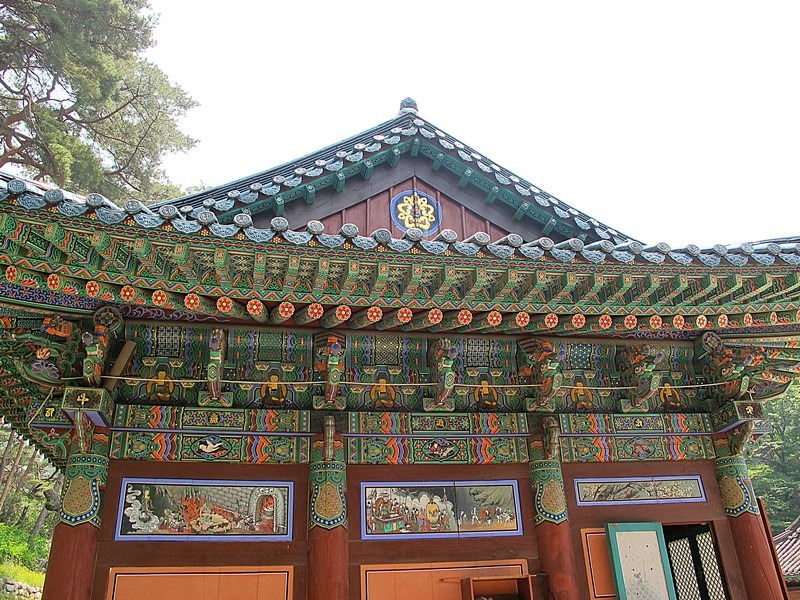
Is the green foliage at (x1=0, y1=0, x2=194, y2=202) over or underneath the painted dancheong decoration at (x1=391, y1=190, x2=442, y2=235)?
over

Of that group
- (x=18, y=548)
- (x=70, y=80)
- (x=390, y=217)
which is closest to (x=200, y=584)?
(x=390, y=217)

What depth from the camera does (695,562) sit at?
8.02 m

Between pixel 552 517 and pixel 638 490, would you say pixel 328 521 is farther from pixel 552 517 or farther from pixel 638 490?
pixel 638 490

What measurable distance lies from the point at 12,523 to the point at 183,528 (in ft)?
84.3

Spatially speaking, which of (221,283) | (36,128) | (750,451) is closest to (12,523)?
(36,128)

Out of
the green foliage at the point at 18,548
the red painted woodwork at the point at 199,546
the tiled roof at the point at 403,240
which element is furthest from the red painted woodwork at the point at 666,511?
the green foliage at the point at 18,548

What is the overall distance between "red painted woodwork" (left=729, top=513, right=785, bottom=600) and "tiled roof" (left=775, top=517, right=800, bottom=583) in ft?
26.2

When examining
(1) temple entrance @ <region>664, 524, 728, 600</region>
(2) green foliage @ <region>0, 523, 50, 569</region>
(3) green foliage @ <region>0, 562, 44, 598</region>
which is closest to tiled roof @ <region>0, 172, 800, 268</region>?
(1) temple entrance @ <region>664, 524, 728, 600</region>

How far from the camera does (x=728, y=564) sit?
6836 millimetres

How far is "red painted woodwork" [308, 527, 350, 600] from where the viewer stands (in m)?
5.73

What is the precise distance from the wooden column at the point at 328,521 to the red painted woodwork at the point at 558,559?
2147 mm

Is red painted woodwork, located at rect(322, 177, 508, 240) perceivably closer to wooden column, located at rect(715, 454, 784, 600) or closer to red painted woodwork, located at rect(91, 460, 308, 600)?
red painted woodwork, located at rect(91, 460, 308, 600)

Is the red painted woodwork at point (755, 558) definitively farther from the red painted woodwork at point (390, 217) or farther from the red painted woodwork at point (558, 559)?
the red painted woodwork at point (390, 217)

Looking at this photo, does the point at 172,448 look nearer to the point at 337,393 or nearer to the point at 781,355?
the point at 337,393
